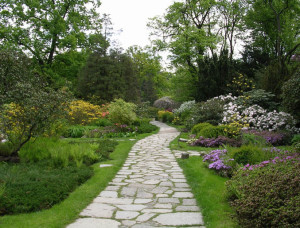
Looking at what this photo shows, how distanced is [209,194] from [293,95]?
6738 millimetres

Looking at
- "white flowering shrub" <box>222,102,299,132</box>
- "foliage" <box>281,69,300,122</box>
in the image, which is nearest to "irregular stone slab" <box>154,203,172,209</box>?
"white flowering shrub" <box>222,102,299,132</box>

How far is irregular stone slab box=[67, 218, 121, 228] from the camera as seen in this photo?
309 centimetres

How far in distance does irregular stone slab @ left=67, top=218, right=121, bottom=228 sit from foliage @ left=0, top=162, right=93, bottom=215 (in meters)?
0.71

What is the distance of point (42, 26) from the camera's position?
65.2 ft

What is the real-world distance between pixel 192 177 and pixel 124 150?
352 centimetres

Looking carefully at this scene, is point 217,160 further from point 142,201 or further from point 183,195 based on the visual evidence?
point 142,201

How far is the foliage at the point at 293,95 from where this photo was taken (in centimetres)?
909

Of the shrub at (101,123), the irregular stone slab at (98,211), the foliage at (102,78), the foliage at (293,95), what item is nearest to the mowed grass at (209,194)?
the irregular stone slab at (98,211)

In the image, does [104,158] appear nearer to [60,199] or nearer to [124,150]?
[124,150]

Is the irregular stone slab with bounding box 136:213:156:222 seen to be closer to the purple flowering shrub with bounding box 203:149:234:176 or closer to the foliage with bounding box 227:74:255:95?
the purple flowering shrub with bounding box 203:149:234:176

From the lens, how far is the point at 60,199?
3.93m

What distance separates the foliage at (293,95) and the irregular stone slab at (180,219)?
750 cm

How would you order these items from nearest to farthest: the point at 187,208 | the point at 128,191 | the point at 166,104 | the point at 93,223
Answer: the point at 93,223, the point at 187,208, the point at 128,191, the point at 166,104

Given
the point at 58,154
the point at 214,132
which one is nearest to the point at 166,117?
the point at 214,132
